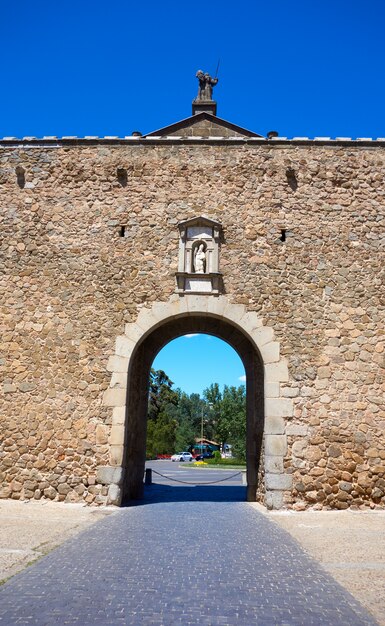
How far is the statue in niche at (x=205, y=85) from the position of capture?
15883mm

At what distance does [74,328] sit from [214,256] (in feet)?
9.80

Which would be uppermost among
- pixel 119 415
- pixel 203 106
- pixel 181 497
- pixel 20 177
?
pixel 203 106

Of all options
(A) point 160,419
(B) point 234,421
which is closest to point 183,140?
(B) point 234,421

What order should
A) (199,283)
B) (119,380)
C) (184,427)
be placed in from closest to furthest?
1. (119,380)
2. (199,283)
3. (184,427)

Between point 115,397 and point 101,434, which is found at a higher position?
point 115,397

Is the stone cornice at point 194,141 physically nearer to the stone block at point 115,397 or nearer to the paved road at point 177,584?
the stone block at point 115,397

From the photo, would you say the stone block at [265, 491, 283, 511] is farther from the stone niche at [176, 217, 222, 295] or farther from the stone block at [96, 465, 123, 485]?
the stone niche at [176, 217, 222, 295]

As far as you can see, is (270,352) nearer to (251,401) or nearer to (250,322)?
(250,322)

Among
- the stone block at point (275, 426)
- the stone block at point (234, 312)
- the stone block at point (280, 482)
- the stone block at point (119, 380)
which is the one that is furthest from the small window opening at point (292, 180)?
the stone block at point (280, 482)

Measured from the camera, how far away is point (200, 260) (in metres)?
9.38

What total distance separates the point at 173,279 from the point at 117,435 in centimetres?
306

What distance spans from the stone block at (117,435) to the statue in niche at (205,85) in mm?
11588

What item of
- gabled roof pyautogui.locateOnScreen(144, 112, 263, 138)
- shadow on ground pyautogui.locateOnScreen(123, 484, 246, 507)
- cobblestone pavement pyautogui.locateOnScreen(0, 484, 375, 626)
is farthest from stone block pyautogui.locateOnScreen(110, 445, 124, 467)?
gabled roof pyautogui.locateOnScreen(144, 112, 263, 138)

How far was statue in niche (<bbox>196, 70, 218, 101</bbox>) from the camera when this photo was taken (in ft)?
52.1
